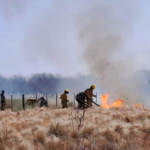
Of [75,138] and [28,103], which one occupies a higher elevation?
[28,103]

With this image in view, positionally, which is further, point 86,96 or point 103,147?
point 86,96

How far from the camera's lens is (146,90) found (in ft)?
181

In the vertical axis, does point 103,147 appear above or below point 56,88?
below

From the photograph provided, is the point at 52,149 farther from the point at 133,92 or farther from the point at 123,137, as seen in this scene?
the point at 133,92

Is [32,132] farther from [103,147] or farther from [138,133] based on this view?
[138,133]

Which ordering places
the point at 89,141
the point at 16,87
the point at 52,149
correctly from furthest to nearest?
the point at 16,87, the point at 89,141, the point at 52,149

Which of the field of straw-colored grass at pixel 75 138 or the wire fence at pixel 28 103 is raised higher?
the wire fence at pixel 28 103

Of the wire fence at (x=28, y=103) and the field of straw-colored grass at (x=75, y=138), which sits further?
the wire fence at (x=28, y=103)

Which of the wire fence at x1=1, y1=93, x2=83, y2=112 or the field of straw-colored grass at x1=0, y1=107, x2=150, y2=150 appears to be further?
the wire fence at x1=1, y1=93, x2=83, y2=112

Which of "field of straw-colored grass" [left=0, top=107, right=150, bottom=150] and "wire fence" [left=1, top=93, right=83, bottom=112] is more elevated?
"wire fence" [left=1, top=93, right=83, bottom=112]

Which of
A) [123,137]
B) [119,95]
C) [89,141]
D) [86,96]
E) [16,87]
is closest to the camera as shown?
[89,141]

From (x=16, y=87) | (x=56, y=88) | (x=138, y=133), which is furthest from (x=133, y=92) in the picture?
(x=138, y=133)

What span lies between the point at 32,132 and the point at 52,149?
154cm

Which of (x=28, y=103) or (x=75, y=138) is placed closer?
(x=75, y=138)
